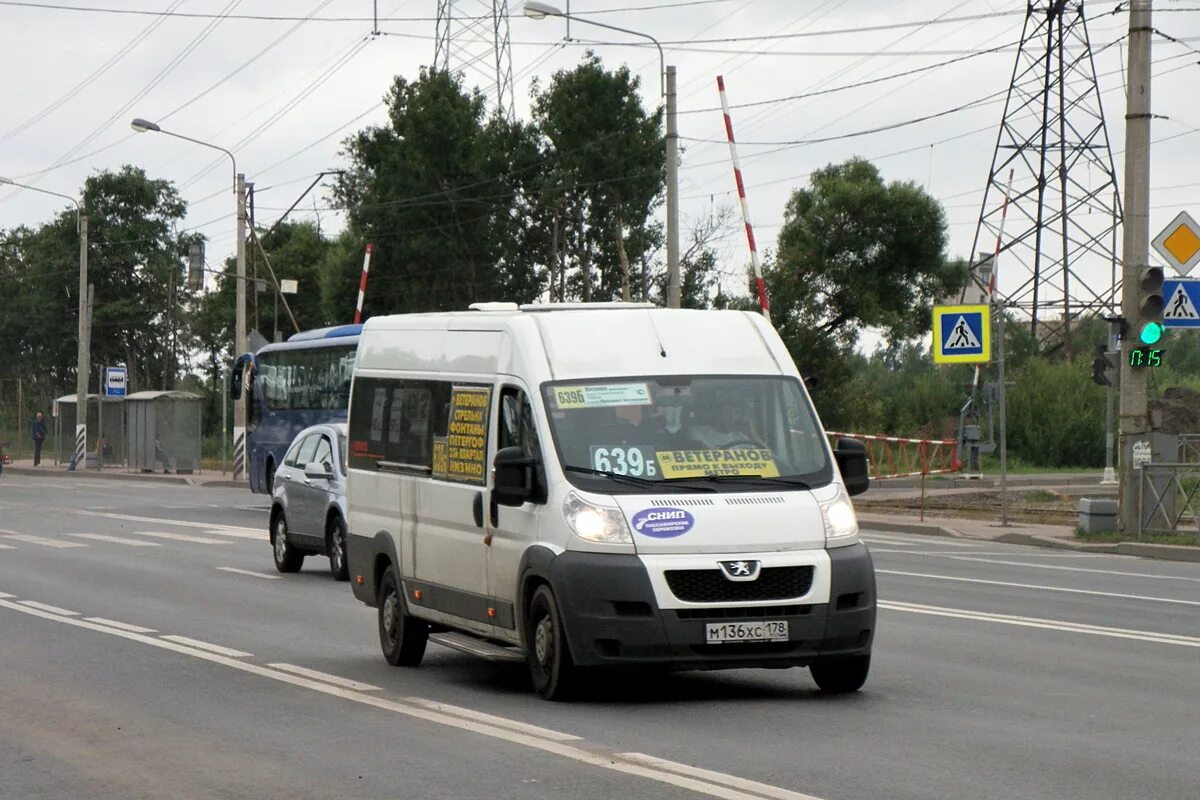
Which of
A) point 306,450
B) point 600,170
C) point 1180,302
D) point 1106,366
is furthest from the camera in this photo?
point 600,170

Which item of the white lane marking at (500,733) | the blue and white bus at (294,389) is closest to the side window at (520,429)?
the white lane marking at (500,733)

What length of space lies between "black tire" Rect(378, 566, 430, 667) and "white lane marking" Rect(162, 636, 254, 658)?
39.4 inches

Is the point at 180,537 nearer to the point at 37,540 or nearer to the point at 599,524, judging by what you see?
the point at 37,540

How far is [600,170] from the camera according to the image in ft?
Answer: 205

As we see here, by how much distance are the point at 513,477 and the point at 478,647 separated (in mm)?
1462

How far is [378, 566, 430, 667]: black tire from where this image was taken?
12.7 m

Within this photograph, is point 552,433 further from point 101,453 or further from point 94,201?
point 94,201

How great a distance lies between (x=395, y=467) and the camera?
13.0 meters

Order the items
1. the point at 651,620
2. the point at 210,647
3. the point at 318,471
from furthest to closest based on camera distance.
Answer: the point at 318,471, the point at 210,647, the point at 651,620

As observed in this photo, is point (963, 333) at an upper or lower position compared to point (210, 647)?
upper

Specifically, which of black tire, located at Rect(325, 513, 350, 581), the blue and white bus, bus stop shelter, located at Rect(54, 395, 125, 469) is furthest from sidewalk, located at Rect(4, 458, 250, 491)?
black tire, located at Rect(325, 513, 350, 581)

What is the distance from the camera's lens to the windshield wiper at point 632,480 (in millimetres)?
10727

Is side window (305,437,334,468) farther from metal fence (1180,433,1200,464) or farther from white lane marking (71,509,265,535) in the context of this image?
metal fence (1180,433,1200,464)

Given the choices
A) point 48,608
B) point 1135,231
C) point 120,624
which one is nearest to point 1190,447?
point 1135,231
